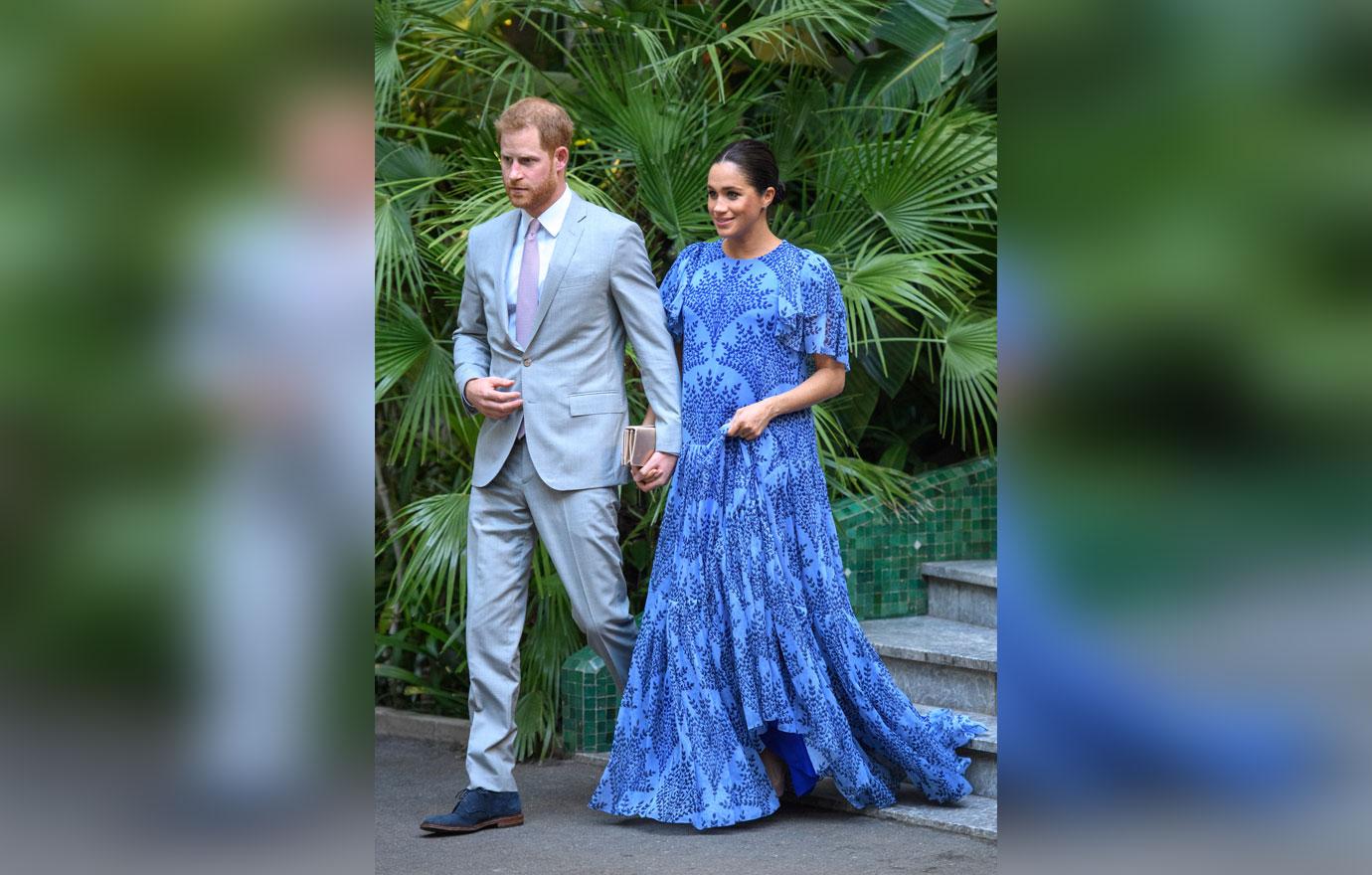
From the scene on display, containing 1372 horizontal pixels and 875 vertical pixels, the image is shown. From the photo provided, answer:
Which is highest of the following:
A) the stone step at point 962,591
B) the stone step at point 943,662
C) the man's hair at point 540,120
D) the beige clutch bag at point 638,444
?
the man's hair at point 540,120

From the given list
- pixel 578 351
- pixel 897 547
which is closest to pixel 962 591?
pixel 897 547

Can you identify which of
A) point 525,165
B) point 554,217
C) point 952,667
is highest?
point 525,165

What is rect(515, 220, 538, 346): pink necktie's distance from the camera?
461 cm

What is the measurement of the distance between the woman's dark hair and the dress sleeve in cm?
35

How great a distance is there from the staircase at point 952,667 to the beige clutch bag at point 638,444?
47.3 inches

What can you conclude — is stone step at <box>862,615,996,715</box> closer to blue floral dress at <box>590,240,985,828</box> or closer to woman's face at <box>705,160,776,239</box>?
blue floral dress at <box>590,240,985,828</box>

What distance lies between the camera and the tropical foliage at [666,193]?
572 centimetres

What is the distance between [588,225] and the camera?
460cm

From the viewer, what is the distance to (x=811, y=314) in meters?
4.66

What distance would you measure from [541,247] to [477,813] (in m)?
1.62
